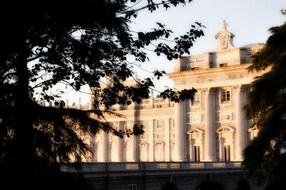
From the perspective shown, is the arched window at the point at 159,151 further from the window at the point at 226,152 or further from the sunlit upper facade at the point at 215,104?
the window at the point at 226,152

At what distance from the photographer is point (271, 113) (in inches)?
637

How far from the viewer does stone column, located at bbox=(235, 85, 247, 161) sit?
166 ft

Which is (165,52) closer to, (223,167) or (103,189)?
(103,189)

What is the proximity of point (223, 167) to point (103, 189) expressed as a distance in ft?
51.6

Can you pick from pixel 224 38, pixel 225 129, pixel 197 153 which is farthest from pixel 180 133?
pixel 224 38

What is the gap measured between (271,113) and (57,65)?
8.57 m

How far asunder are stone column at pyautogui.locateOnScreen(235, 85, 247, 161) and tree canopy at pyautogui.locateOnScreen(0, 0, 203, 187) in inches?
1634

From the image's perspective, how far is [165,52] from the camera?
9602 mm

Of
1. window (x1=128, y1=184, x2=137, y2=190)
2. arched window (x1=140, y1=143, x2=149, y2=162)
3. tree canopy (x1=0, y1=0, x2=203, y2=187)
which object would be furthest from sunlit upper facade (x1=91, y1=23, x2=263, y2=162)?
tree canopy (x1=0, y1=0, x2=203, y2=187)

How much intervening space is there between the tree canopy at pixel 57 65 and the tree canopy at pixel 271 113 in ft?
21.0

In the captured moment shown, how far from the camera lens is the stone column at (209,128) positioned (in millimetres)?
52562

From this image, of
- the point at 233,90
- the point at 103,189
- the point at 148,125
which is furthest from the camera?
the point at 148,125

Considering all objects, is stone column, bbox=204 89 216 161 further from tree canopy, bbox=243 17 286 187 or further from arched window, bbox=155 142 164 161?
tree canopy, bbox=243 17 286 187

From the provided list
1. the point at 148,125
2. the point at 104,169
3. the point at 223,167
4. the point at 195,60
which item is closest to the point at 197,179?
the point at 223,167
